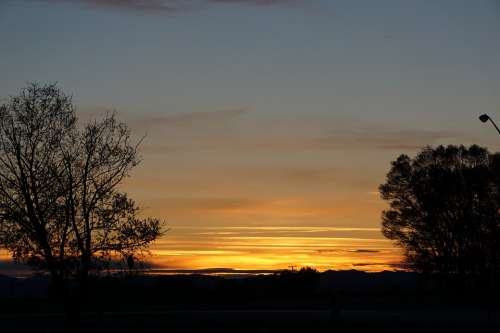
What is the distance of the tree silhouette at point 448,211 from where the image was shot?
2857 inches

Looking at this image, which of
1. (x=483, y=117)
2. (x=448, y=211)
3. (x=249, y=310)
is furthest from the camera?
(x=448, y=211)

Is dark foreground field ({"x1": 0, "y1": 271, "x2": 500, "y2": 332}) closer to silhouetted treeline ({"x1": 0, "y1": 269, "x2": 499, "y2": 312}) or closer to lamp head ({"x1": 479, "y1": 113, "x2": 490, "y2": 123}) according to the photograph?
silhouetted treeline ({"x1": 0, "y1": 269, "x2": 499, "y2": 312})

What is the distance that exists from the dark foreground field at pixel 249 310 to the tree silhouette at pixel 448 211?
9.17 ft

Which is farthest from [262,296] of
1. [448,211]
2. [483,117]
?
[483,117]

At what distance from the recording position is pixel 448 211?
2943 inches

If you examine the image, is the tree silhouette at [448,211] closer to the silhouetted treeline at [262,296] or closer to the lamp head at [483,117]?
the silhouetted treeline at [262,296]

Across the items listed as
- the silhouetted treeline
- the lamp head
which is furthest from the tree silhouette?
the lamp head

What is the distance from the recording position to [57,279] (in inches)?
1446

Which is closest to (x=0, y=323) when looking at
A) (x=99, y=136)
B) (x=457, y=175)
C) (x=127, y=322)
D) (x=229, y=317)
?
(x=127, y=322)

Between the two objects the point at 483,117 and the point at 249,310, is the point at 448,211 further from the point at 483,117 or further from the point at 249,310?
the point at 483,117

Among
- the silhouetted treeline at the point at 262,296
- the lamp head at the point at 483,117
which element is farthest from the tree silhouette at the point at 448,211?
the lamp head at the point at 483,117

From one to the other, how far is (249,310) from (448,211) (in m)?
24.5

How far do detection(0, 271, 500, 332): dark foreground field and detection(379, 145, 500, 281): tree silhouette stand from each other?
9.17ft

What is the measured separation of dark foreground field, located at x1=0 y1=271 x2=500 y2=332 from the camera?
42.6 metres
